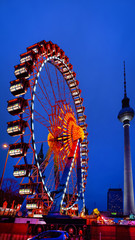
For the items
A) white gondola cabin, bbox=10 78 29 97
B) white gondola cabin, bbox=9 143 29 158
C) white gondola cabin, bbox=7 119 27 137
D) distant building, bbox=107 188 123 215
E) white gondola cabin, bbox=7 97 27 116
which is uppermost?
white gondola cabin, bbox=10 78 29 97

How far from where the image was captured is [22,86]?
22.2 metres

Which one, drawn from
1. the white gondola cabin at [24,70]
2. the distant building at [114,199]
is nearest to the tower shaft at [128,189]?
the white gondola cabin at [24,70]

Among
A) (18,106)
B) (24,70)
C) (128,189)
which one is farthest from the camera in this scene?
(128,189)

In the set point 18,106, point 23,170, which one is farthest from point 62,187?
point 18,106

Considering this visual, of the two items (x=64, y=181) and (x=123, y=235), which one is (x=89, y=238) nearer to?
(x=123, y=235)

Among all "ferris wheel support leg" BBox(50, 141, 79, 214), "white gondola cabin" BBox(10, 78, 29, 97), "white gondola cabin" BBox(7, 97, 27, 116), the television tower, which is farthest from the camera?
the television tower

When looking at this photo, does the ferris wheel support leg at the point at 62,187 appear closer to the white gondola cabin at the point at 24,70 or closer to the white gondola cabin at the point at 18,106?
the white gondola cabin at the point at 18,106

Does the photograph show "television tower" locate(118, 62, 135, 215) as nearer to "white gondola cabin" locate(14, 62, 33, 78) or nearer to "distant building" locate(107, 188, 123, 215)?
"white gondola cabin" locate(14, 62, 33, 78)

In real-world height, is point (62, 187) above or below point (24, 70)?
below

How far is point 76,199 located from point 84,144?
9423 millimetres

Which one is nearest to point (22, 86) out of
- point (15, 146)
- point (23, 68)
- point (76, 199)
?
point (23, 68)

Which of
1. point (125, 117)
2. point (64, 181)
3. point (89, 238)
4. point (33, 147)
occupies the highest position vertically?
point (125, 117)

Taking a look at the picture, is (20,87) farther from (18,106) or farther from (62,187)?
(62,187)

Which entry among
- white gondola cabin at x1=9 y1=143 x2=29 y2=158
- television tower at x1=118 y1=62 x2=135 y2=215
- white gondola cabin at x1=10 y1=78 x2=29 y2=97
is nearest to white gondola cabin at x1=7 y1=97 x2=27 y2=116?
white gondola cabin at x1=10 y1=78 x2=29 y2=97
